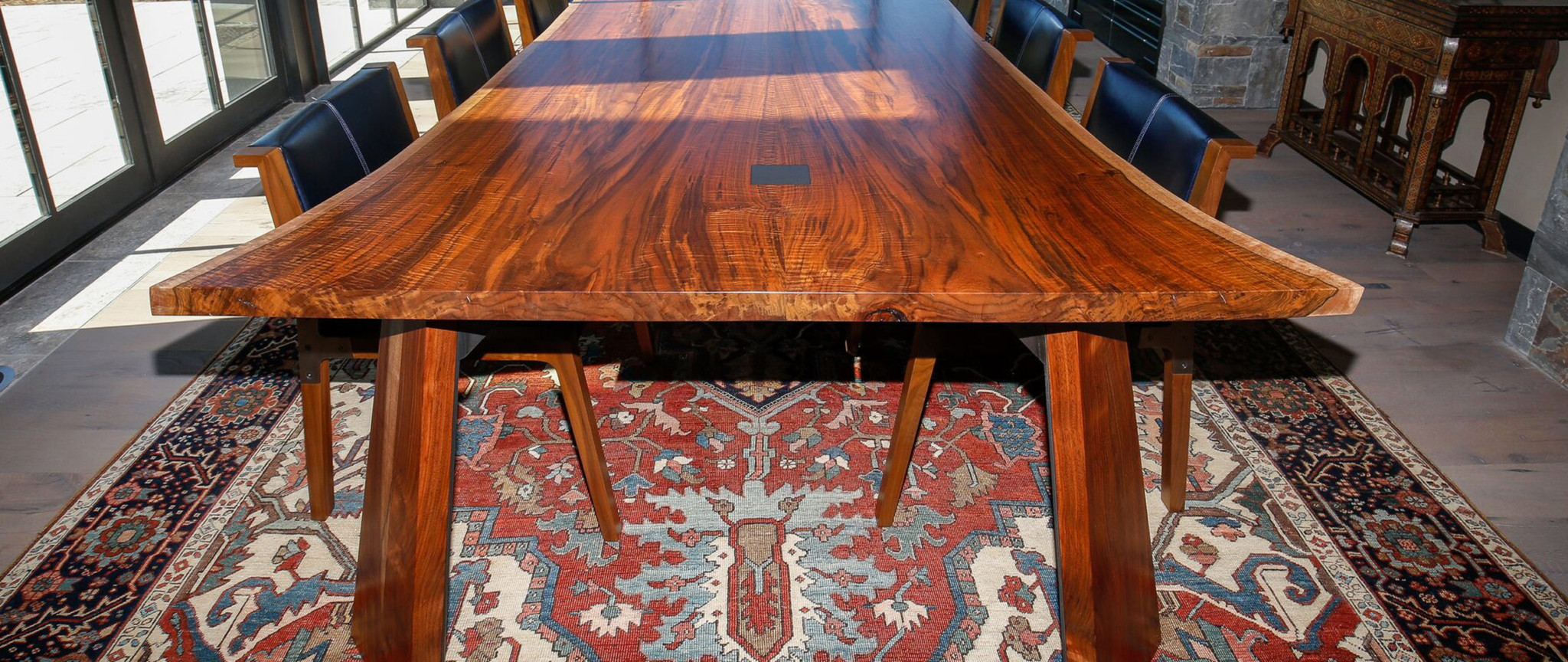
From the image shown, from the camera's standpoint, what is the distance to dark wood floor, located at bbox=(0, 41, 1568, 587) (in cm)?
218

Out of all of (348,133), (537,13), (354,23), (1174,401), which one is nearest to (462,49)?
(348,133)

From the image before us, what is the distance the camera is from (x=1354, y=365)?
2.67 m

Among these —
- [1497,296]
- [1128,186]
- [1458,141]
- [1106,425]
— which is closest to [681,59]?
[1128,186]

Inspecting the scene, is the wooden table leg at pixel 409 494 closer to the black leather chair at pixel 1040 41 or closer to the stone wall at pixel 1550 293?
the black leather chair at pixel 1040 41

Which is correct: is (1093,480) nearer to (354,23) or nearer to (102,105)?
(102,105)

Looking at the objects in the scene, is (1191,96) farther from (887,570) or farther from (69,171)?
(69,171)

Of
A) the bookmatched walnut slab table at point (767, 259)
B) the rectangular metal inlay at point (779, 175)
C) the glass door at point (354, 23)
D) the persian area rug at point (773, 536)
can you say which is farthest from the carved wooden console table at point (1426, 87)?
the glass door at point (354, 23)

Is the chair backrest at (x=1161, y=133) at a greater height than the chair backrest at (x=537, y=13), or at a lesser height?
greater

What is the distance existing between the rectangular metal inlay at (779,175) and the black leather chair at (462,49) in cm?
86

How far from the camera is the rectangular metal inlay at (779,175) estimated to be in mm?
1723

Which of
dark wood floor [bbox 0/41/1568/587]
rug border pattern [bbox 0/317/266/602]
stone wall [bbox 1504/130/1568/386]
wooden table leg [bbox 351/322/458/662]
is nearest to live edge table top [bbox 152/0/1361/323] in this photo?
wooden table leg [bbox 351/322/458/662]

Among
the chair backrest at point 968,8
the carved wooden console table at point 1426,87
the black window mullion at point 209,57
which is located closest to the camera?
the carved wooden console table at point 1426,87

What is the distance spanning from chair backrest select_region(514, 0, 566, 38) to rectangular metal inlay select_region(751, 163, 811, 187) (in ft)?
5.63

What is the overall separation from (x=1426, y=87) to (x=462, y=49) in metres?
2.72
